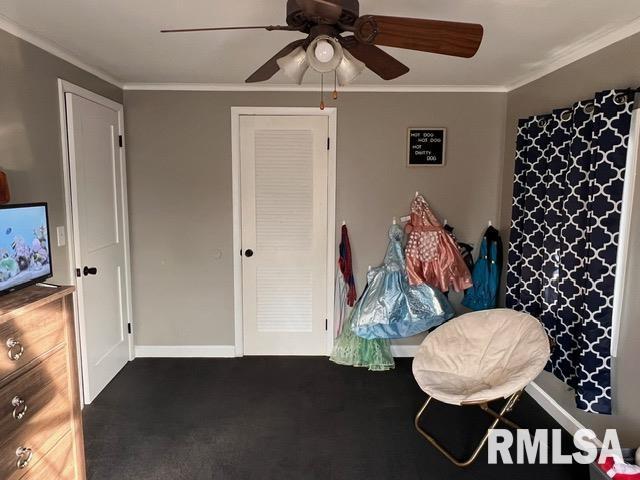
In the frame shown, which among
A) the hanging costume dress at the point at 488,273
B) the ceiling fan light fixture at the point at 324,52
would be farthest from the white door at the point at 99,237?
the hanging costume dress at the point at 488,273

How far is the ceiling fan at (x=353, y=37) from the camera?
1235 mm

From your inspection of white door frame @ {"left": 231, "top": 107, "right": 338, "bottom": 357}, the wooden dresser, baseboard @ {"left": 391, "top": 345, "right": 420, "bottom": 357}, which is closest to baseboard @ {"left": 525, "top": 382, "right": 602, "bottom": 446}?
baseboard @ {"left": 391, "top": 345, "right": 420, "bottom": 357}

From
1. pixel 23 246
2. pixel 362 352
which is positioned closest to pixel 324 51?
pixel 23 246

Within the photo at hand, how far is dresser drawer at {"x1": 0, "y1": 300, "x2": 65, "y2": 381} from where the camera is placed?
4.72 ft

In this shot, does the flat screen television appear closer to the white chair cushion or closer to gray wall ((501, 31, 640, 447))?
the white chair cushion

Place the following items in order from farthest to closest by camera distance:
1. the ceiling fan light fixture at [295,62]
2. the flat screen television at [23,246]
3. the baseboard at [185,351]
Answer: the baseboard at [185,351] < the flat screen television at [23,246] < the ceiling fan light fixture at [295,62]

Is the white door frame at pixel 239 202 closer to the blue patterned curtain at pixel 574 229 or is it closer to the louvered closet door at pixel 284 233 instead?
the louvered closet door at pixel 284 233

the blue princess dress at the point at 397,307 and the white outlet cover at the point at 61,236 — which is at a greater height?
the white outlet cover at the point at 61,236

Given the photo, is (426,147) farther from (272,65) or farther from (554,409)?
(554,409)

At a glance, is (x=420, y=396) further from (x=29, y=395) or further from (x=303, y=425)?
(x=29, y=395)

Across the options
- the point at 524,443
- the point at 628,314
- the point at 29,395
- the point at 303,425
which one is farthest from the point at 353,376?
the point at 29,395

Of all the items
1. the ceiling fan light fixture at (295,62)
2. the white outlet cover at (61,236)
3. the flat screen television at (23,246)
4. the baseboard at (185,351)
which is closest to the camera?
the ceiling fan light fixture at (295,62)

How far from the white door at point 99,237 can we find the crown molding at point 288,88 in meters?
0.39

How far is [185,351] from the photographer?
11.2 feet
